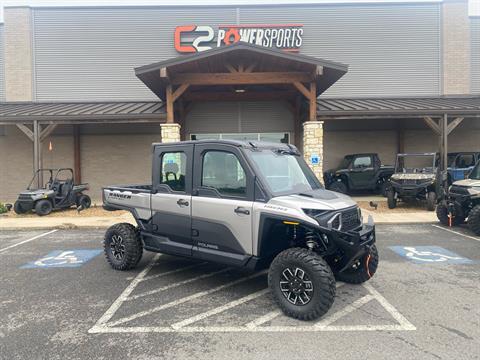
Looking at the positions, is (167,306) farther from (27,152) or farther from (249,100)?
(27,152)

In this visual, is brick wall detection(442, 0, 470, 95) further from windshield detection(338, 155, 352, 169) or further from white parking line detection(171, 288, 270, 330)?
white parking line detection(171, 288, 270, 330)

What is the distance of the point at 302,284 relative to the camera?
3.83 metres

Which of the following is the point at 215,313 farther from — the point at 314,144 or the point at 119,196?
the point at 314,144

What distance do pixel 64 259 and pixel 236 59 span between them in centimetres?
871

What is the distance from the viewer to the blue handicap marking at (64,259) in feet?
19.8

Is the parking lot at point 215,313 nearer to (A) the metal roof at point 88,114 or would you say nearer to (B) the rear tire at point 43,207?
(B) the rear tire at point 43,207

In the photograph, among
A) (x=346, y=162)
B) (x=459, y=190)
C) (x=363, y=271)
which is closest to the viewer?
(x=363, y=271)

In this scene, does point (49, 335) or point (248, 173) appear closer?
point (49, 335)

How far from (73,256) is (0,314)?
2.62 metres

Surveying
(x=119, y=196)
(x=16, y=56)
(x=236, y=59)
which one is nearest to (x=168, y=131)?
(x=236, y=59)

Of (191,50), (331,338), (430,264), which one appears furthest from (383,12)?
(331,338)

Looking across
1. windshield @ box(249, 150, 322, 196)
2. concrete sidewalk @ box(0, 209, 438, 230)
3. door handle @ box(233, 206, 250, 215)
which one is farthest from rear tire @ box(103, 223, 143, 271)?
concrete sidewalk @ box(0, 209, 438, 230)

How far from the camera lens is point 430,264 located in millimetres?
5898

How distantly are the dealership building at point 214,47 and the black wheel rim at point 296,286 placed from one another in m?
12.6
